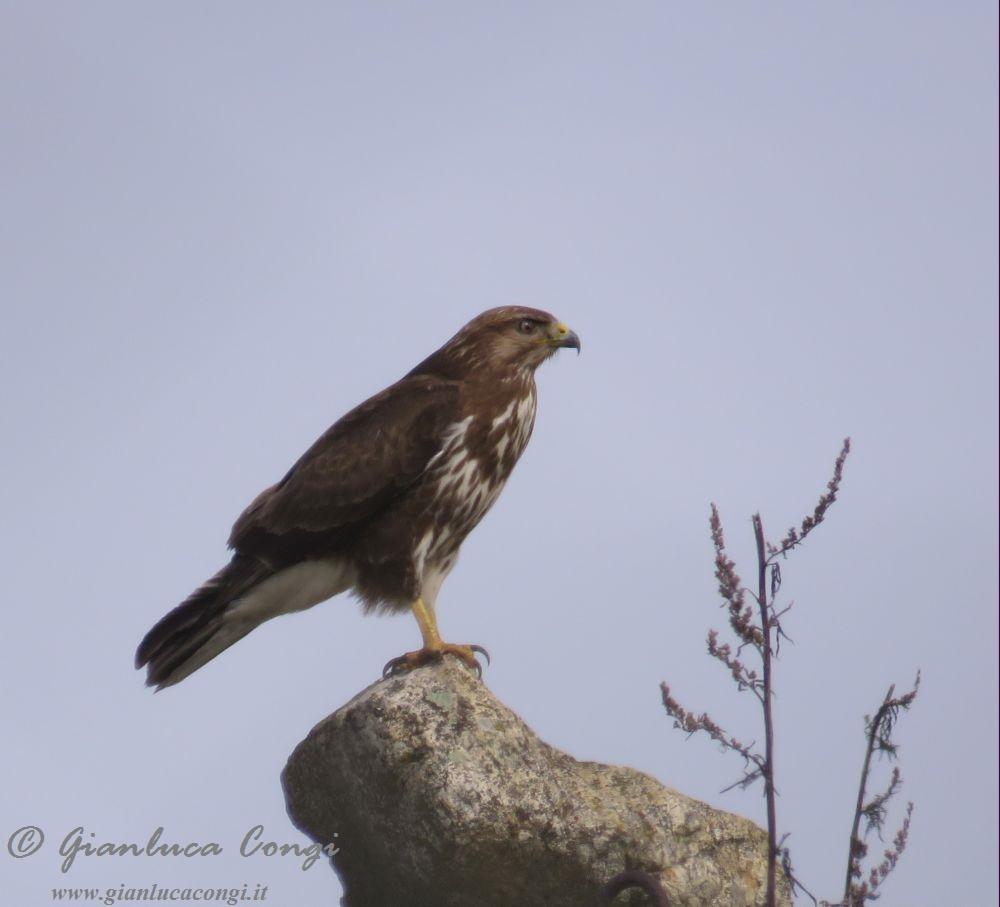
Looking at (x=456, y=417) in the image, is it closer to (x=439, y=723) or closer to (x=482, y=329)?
(x=482, y=329)

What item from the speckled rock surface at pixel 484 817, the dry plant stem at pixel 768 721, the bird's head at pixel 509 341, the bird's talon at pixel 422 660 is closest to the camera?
the dry plant stem at pixel 768 721

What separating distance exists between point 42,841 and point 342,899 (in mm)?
1157

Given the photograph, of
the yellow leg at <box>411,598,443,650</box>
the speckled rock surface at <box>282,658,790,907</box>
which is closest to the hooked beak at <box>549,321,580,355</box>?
the yellow leg at <box>411,598,443,650</box>

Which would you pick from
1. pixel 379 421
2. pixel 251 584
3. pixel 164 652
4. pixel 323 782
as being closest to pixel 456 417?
pixel 379 421

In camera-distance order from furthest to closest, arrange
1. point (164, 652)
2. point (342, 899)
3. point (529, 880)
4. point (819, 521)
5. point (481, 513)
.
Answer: point (481, 513) → point (164, 652) → point (342, 899) → point (529, 880) → point (819, 521)

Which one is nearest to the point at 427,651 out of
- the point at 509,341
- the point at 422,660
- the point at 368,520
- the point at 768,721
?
the point at 422,660

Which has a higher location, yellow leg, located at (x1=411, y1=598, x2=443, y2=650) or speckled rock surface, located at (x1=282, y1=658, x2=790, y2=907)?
yellow leg, located at (x1=411, y1=598, x2=443, y2=650)

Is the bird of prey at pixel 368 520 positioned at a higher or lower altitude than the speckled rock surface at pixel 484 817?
higher

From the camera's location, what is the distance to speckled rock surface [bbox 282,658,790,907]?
5.17m

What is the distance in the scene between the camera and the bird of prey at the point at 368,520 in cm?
811

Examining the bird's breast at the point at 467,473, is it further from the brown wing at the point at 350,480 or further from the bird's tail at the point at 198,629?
the bird's tail at the point at 198,629

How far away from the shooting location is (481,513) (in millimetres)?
8578

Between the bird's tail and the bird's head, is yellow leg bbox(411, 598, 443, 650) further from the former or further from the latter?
the bird's head

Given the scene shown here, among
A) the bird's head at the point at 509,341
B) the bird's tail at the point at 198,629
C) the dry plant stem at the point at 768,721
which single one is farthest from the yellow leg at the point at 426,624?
the dry plant stem at the point at 768,721
